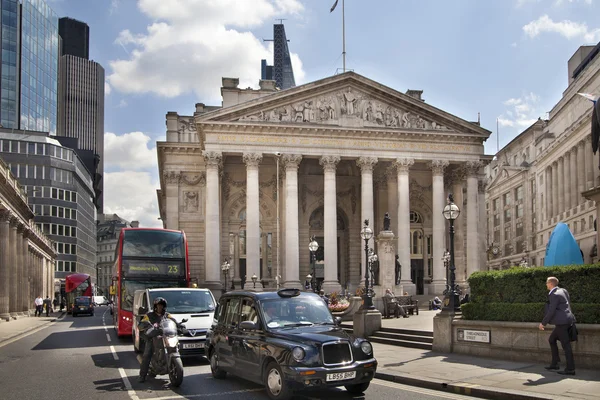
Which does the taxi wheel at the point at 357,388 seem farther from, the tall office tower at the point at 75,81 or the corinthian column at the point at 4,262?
the tall office tower at the point at 75,81

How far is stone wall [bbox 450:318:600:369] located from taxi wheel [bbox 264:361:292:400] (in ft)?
23.7

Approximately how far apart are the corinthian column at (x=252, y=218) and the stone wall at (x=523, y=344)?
3270 centimetres

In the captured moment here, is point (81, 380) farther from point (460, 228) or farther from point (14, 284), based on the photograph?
point (460, 228)

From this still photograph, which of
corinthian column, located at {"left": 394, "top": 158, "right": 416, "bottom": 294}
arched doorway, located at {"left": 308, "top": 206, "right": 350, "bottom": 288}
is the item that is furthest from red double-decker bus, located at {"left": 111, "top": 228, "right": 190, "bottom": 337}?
arched doorway, located at {"left": 308, "top": 206, "right": 350, "bottom": 288}

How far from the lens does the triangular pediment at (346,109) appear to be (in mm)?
51031

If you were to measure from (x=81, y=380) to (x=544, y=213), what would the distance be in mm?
72128

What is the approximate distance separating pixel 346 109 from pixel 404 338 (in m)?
33.0

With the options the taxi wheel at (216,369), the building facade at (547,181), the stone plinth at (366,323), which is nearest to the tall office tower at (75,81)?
the building facade at (547,181)

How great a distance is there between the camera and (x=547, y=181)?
257 ft

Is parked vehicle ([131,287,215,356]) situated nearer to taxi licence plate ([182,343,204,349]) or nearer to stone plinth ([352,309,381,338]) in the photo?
taxi licence plate ([182,343,204,349])

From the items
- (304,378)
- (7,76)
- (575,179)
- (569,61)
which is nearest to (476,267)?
(575,179)

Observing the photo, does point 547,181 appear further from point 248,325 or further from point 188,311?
point 248,325

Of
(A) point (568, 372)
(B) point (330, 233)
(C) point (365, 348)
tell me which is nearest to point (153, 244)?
(C) point (365, 348)

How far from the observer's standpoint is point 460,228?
194ft
